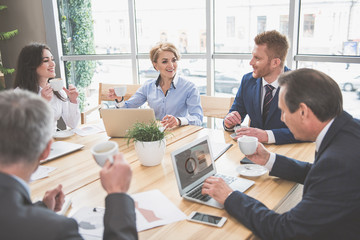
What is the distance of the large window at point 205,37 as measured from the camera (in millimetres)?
3488

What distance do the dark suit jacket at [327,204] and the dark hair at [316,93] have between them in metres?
0.06

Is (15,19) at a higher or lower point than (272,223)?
higher

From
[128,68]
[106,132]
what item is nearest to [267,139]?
[106,132]

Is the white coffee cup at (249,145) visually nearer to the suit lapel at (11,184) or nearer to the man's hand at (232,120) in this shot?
the man's hand at (232,120)

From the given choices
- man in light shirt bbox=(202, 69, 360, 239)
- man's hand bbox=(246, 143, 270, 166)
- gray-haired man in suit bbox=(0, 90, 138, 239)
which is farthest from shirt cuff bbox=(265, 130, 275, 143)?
gray-haired man in suit bbox=(0, 90, 138, 239)

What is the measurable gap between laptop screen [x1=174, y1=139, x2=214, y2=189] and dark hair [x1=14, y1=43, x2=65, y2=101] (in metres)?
1.60

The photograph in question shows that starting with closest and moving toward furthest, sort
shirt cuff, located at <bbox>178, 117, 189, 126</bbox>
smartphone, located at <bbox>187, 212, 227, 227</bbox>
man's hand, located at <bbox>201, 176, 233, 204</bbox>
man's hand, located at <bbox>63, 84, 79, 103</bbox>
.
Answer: smartphone, located at <bbox>187, 212, 227, 227</bbox>, man's hand, located at <bbox>201, 176, 233, 204</bbox>, shirt cuff, located at <bbox>178, 117, 189, 126</bbox>, man's hand, located at <bbox>63, 84, 79, 103</bbox>

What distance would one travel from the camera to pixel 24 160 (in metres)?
0.91

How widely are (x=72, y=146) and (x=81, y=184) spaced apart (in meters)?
0.56

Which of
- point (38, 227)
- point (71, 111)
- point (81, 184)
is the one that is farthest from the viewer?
point (71, 111)

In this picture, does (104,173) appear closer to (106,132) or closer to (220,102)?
(106,132)

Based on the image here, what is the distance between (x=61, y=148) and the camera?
2.06 meters

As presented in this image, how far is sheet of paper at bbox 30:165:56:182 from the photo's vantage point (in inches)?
65.5

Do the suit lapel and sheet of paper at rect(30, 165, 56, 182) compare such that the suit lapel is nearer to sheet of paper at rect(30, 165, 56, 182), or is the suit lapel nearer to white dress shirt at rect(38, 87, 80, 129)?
sheet of paper at rect(30, 165, 56, 182)
